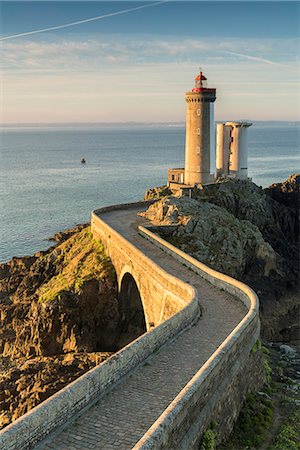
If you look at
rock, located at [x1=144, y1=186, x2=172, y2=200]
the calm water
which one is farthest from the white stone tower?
the calm water

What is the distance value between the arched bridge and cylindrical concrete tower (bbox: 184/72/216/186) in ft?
83.2

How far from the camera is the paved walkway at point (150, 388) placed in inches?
409

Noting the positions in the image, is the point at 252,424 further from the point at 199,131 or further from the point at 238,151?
the point at 238,151

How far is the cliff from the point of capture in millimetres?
19562

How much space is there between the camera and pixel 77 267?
31875mm

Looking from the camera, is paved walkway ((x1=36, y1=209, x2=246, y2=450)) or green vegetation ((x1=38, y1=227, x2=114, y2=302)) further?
green vegetation ((x1=38, y1=227, x2=114, y2=302))

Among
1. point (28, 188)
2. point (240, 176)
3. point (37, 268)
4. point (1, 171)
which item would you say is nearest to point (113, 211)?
point (37, 268)

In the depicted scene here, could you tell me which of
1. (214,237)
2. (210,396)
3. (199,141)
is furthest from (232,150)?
(210,396)

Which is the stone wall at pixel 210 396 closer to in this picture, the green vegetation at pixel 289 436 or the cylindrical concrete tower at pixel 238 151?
the green vegetation at pixel 289 436

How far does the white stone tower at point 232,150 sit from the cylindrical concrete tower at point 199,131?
5678mm

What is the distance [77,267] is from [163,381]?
19.6 meters

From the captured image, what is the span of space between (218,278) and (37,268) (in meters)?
19.7

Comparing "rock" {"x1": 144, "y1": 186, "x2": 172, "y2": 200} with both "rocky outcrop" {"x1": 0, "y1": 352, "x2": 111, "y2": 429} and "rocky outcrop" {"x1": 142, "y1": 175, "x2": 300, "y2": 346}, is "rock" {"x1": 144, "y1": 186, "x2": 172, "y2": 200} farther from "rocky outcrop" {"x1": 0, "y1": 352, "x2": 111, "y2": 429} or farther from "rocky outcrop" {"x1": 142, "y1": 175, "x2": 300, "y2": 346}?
"rocky outcrop" {"x1": 0, "y1": 352, "x2": 111, "y2": 429}

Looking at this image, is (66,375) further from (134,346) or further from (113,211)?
(113,211)
